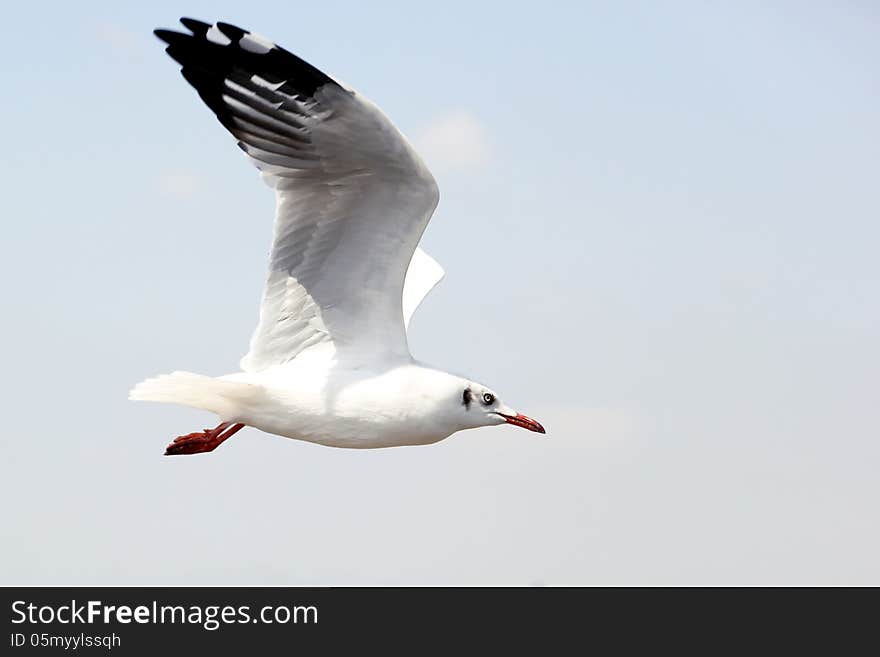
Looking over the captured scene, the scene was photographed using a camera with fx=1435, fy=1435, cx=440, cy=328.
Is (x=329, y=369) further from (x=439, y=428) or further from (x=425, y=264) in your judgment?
(x=425, y=264)

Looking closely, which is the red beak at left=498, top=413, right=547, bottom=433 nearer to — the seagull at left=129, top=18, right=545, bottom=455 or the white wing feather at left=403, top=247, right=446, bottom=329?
the seagull at left=129, top=18, right=545, bottom=455

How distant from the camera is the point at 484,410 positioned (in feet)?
31.6

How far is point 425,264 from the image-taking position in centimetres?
1137

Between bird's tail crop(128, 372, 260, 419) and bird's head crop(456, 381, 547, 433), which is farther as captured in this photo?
bird's head crop(456, 381, 547, 433)

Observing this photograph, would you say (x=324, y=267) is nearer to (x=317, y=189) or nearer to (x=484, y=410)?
(x=317, y=189)

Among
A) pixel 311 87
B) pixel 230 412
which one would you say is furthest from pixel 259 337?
pixel 311 87

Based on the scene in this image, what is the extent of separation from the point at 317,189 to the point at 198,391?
156cm

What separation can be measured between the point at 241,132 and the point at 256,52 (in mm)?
552

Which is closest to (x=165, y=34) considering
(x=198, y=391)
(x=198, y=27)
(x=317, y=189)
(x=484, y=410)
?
(x=198, y=27)

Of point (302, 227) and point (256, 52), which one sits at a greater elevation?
point (256, 52)

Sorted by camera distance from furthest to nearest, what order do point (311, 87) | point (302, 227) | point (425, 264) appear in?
point (425, 264)
point (302, 227)
point (311, 87)

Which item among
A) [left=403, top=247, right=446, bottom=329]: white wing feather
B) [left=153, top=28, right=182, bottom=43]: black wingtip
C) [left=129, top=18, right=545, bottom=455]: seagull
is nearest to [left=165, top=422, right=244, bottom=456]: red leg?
[left=129, top=18, right=545, bottom=455]: seagull

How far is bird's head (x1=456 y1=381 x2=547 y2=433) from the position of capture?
9.52m

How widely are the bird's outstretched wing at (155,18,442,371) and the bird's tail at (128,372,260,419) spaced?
33 cm
